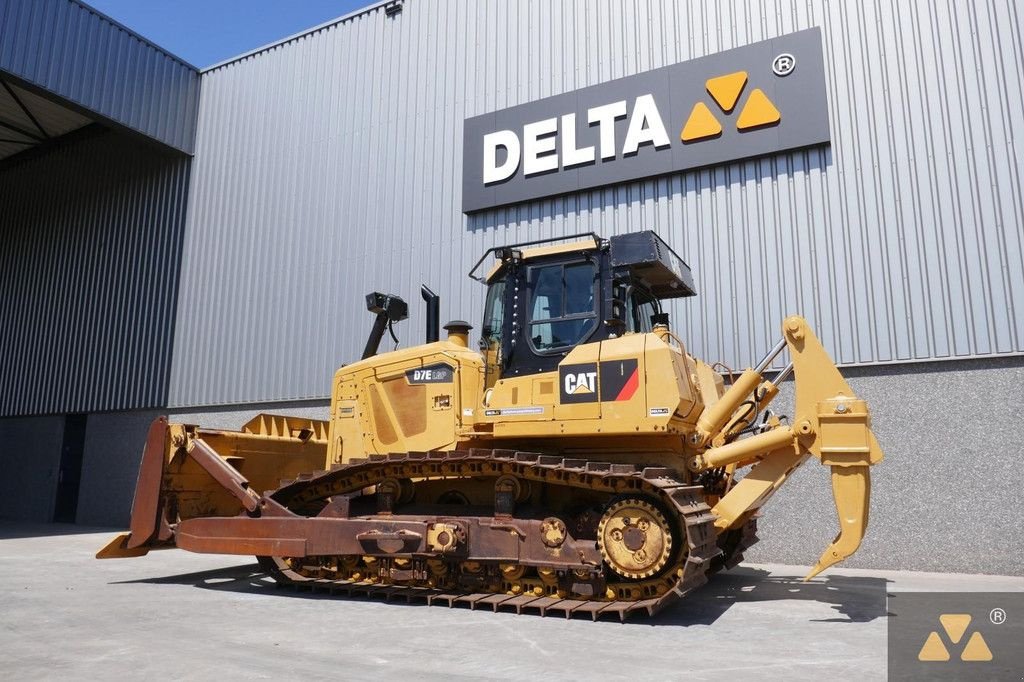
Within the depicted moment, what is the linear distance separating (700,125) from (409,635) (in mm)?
9625

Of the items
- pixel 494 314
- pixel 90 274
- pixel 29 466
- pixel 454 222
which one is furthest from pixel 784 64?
pixel 29 466

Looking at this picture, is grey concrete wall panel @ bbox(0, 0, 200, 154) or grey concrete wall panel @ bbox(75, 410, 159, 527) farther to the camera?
grey concrete wall panel @ bbox(75, 410, 159, 527)

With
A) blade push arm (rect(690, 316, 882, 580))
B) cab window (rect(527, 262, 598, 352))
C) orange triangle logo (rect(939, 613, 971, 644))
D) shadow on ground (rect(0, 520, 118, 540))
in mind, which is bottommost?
shadow on ground (rect(0, 520, 118, 540))

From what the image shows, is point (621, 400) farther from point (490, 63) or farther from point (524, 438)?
point (490, 63)

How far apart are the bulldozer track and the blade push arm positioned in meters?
0.45

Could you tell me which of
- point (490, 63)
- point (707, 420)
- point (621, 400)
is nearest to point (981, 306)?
point (707, 420)

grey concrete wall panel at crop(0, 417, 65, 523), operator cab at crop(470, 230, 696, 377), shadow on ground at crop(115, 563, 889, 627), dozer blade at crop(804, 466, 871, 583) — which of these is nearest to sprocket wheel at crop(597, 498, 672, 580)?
shadow on ground at crop(115, 563, 889, 627)

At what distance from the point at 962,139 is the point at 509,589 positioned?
910 centimetres

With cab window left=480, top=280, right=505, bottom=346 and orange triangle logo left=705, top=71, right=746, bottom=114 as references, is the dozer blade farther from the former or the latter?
orange triangle logo left=705, top=71, right=746, bottom=114

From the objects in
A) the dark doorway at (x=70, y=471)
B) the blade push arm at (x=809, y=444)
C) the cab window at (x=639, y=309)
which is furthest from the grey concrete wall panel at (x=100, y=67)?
the blade push arm at (x=809, y=444)

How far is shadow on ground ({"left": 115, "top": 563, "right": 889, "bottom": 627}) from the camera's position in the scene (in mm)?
6316

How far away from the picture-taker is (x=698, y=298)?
460 inches

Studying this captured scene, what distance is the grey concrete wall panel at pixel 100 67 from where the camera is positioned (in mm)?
14766

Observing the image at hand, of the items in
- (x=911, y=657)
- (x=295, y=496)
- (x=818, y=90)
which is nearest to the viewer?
(x=911, y=657)
